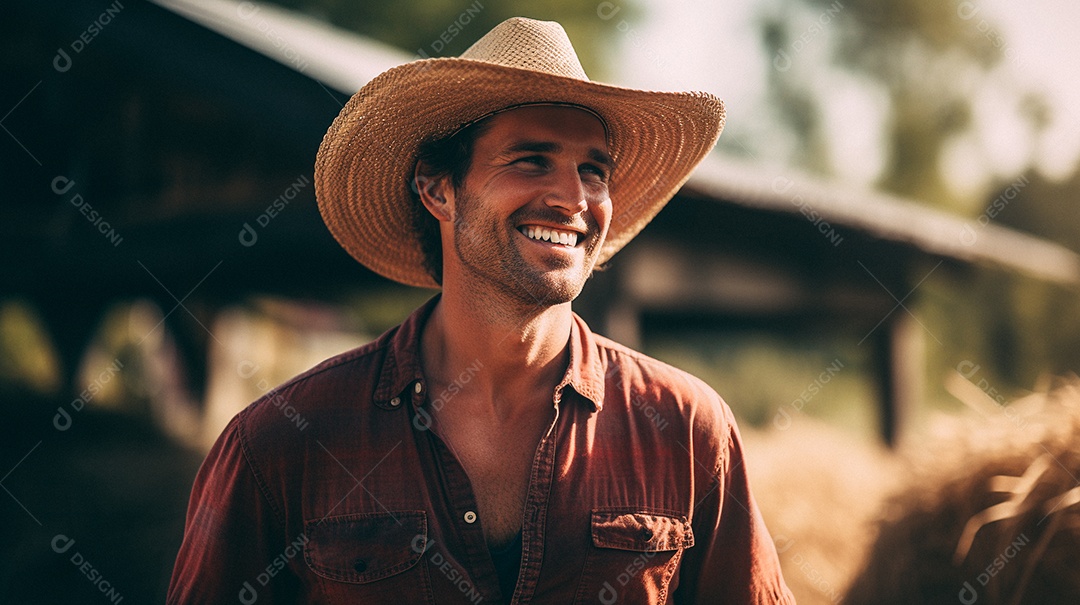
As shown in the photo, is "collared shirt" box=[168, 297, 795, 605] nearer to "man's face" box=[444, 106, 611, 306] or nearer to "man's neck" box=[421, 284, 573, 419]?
"man's neck" box=[421, 284, 573, 419]

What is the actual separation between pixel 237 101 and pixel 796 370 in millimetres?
19994

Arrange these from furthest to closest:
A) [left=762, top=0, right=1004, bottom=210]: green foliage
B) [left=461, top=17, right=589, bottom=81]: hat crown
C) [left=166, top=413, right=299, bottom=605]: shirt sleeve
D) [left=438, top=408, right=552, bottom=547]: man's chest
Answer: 1. [left=762, top=0, right=1004, bottom=210]: green foliage
2. [left=461, top=17, right=589, bottom=81]: hat crown
3. [left=438, top=408, right=552, bottom=547]: man's chest
4. [left=166, top=413, right=299, bottom=605]: shirt sleeve

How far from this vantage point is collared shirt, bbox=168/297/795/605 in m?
2.12

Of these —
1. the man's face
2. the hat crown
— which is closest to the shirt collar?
the man's face

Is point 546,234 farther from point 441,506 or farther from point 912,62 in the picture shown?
point 912,62

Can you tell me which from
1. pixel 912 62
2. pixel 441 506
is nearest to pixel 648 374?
pixel 441 506

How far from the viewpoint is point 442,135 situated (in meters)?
2.52

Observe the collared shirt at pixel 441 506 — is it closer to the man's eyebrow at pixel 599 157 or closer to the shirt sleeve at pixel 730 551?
the shirt sleeve at pixel 730 551

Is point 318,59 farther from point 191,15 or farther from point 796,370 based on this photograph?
point 796,370

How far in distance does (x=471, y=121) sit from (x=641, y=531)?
4.10ft

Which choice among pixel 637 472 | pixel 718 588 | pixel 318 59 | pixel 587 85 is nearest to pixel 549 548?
pixel 637 472

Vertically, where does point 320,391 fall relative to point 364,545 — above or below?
above

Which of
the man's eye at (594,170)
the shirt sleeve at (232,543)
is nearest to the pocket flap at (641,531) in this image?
the shirt sleeve at (232,543)

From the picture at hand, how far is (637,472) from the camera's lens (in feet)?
7.41
